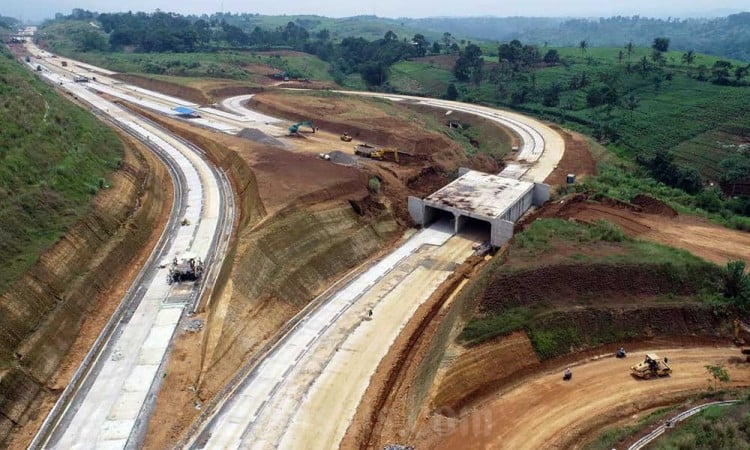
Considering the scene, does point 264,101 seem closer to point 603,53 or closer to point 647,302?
point 647,302

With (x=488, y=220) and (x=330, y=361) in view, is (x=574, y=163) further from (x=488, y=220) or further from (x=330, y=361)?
(x=330, y=361)

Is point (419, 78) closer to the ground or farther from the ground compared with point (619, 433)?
farther from the ground

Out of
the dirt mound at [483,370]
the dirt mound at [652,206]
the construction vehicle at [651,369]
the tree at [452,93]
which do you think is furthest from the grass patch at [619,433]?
the tree at [452,93]

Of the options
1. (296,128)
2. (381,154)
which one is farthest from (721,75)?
(296,128)

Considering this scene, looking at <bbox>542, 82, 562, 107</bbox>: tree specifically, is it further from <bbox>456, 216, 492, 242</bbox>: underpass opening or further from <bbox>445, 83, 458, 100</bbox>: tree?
<bbox>456, 216, 492, 242</bbox>: underpass opening

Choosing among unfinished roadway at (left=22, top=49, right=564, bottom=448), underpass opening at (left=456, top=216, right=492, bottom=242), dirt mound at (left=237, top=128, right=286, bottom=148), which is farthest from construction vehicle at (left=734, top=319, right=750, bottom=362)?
dirt mound at (left=237, top=128, right=286, bottom=148)

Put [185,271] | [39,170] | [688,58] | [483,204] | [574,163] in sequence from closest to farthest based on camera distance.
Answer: [185,271], [39,170], [483,204], [574,163], [688,58]

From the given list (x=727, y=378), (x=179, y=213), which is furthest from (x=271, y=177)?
(x=727, y=378)
